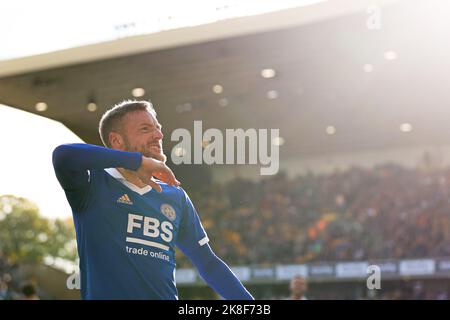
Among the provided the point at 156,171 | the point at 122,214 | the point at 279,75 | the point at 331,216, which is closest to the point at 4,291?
the point at 279,75

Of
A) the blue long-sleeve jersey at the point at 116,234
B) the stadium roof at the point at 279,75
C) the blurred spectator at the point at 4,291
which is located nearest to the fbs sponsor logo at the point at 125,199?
the blue long-sleeve jersey at the point at 116,234

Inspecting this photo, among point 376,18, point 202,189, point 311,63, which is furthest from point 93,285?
point 202,189

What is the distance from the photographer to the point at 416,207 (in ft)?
61.4

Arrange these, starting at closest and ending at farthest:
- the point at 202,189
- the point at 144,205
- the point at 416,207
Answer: the point at 144,205 < the point at 416,207 < the point at 202,189

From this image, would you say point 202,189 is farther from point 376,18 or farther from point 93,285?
point 93,285

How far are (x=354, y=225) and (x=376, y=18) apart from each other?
762 centimetres

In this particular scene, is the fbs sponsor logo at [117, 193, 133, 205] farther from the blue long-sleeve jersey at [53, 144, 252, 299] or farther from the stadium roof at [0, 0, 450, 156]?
the stadium roof at [0, 0, 450, 156]

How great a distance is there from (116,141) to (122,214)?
0.96 feet

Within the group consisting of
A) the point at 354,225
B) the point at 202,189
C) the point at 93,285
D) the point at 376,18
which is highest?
the point at 376,18

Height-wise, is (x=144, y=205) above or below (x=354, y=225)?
below

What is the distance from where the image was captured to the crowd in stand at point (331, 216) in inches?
719

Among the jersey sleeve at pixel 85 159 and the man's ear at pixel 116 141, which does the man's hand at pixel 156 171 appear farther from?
the man's ear at pixel 116 141

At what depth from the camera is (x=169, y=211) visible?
2.60 metres

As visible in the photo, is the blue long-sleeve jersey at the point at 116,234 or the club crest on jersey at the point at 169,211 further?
the club crest on jersey at the point at 169,211
